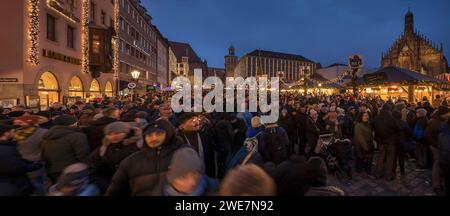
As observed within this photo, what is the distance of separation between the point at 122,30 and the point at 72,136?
1296 inches

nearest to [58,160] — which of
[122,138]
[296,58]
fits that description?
[122,138]

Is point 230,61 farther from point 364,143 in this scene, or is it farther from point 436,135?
point 436,135

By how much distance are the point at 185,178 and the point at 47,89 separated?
17.8 m

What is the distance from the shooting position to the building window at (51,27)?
16734 millimetres

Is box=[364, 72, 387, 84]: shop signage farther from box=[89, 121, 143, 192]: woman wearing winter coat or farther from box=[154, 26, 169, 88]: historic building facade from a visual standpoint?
box=[154, 26, 169, 88]: historic building facade

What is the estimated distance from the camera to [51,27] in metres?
17.1

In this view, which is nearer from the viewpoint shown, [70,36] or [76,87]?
[70,36]

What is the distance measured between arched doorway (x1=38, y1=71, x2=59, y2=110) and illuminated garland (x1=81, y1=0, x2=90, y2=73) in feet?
11.7

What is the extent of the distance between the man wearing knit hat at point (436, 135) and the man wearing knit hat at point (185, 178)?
18.8 feet

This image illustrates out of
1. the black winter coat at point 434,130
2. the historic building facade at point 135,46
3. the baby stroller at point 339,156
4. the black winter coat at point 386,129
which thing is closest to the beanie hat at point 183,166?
Answer: the baby stroller at point 339,156

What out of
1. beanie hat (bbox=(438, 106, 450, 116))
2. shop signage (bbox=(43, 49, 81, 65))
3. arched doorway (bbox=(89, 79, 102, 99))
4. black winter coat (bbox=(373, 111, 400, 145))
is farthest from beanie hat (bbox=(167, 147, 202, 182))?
arched doorway (bbox=(89, 79, 102, 99))

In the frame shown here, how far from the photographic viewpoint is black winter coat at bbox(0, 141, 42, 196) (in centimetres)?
296

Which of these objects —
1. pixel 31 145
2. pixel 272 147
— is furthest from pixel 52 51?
pixel 272 147

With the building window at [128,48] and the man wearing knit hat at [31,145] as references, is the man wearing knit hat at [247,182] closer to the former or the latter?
the man wearing knit hat at [31,145]
